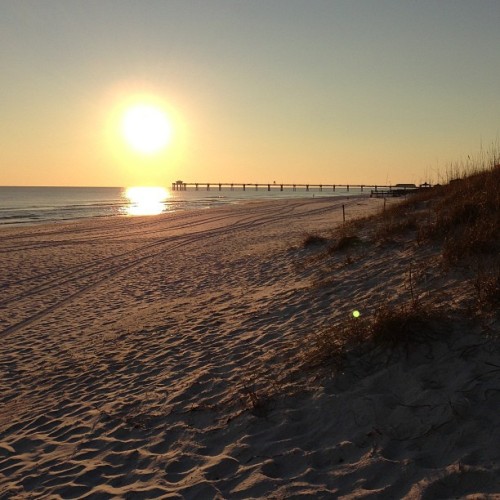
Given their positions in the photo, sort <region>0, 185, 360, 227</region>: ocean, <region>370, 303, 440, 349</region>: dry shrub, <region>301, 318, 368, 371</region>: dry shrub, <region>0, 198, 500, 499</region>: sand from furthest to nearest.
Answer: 1. <region>0, 185, 360, 227</region>: ocean
2. <region>301, 318, 368, 371</region>: dry shrub
3. <region>370, 303, 440, 349</region>: dry shrub
4. <region>0, 198, 500, 499</region>: sand

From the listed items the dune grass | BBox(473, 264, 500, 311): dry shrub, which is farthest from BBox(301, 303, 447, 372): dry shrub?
BBox(473, 264, 500, 311): dry shrub

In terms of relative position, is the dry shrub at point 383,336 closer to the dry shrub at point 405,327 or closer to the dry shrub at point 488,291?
the dry shrub at point 405,327

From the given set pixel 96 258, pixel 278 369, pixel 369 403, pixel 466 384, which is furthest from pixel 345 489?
pixel 96 258

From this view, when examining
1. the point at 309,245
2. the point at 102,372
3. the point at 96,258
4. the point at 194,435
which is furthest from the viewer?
the point at 96,258

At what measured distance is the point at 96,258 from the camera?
17.7 metres

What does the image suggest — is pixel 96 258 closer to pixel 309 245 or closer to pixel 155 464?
pixel 309 245

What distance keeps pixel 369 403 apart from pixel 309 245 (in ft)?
32.3

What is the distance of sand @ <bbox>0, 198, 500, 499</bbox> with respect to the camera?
3508 mm

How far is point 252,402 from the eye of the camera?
4648 millimetres

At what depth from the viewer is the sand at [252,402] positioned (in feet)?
11.5

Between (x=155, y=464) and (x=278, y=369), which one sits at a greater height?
(x=278, y=369)

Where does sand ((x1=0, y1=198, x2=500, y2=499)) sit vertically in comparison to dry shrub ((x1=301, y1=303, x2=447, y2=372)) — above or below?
below

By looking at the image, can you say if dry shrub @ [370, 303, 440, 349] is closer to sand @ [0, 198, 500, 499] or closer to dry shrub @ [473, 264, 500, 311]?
sand @ [0, 198, 500, 499]

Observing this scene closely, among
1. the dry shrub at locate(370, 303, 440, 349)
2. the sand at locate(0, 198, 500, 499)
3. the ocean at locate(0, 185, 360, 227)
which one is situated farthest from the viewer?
the ocean at locate(0, 185, 360, 227)
